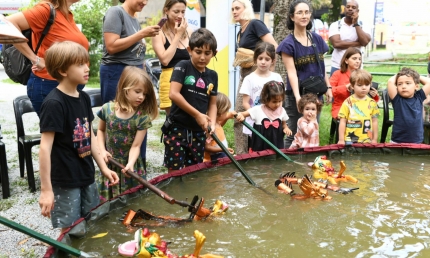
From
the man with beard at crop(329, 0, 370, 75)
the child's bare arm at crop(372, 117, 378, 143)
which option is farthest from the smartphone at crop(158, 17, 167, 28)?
the man with beard at crop(329, 0, 370, 75)

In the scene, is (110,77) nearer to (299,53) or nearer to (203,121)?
(203,121)

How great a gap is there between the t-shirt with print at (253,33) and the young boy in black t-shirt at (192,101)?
4.60 ft

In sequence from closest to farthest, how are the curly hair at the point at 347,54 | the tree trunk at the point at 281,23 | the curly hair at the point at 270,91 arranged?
the curly hair at the point at 270,91
the curly hair at the point at 347,54
the tree trunk at the point at 281,23

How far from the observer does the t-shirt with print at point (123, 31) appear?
4059 millimetres

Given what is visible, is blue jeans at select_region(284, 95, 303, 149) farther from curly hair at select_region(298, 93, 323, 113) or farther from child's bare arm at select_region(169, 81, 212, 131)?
child's bare arm at select_region(169, 81, 212, 131)

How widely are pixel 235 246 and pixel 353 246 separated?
66cm

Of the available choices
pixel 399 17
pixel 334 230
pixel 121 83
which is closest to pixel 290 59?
pixel 121 83

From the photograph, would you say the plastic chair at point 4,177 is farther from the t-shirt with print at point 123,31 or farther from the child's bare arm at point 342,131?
the child's bare arm at point 342,131

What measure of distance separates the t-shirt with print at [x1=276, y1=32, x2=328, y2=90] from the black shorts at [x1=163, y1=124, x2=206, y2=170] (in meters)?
1.50

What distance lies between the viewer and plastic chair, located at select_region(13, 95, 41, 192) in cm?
465

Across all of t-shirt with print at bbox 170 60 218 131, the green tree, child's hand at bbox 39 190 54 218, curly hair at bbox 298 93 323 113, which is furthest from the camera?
the green tree

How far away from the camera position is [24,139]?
4.78 metres

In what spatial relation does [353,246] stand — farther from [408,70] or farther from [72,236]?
[408,70]

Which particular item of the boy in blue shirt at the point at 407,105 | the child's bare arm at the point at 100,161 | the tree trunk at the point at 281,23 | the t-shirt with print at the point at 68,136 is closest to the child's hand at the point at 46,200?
the t-shirt with print at the point at 68,136
